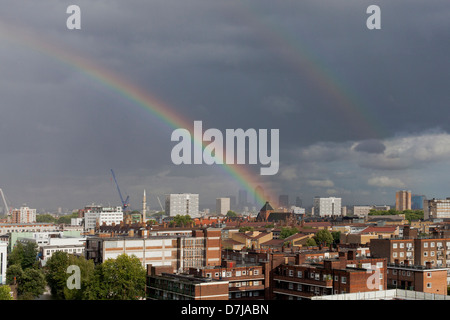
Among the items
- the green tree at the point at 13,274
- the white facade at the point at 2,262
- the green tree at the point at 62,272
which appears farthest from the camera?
the white facade at the point at 2,262

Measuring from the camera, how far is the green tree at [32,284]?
3978 cm

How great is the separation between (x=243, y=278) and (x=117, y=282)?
287 inches

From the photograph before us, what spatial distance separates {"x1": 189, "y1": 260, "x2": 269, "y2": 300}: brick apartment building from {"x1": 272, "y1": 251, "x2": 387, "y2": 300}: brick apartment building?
0.72 metres

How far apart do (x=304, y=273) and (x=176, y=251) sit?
51.5 feet

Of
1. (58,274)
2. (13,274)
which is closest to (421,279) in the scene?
(58,274)

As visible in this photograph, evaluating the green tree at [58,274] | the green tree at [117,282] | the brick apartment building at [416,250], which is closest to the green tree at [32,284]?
the green tree at [58,274]

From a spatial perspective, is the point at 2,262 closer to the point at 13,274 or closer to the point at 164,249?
the point at 13,274

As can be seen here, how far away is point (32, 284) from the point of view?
40.0 metres

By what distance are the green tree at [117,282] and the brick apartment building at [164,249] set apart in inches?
359

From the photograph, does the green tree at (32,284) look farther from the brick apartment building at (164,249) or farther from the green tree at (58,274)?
the brick apartment building at (164,249)

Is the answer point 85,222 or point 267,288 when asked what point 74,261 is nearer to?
point 267,288

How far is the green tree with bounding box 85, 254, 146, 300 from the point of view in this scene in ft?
105

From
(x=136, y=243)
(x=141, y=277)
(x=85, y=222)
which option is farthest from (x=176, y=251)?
(x=85, y=222)

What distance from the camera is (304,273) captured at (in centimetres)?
3098
